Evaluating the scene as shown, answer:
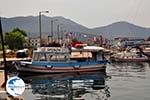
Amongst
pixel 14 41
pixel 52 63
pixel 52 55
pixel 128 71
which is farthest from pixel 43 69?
pixel 14 41

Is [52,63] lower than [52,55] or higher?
lower

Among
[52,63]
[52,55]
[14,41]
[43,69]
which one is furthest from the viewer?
[14,41]

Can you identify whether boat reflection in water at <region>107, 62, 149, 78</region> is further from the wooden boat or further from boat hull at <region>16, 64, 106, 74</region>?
boat hull at <region>16, 64, 106, 74</region>

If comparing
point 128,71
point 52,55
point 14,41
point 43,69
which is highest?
point 14,41

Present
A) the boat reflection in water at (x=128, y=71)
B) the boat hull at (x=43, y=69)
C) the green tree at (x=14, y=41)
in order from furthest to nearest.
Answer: the green tree at (x=14, y=41) < the boat reflection in water at (x=128, y=71) < the boat hull at (x=43, y=69)

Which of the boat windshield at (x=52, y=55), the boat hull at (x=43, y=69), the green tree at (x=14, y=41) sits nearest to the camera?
the boat hull at (x=43, y=69)

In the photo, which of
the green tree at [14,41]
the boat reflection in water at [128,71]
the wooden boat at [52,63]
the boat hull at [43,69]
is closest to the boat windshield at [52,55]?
the wooden boat at [52,63]

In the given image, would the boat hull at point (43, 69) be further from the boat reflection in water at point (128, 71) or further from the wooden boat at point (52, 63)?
the boat reflection in water at point (128, 71)

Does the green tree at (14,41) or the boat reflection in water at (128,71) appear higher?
the green tree at (14,41)

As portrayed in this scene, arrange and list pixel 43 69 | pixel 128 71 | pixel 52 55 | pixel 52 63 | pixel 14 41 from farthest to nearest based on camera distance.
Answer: pixel 14 41
pixel 128 71
pixel 52 55
pixel 52 63
pixel 43 69

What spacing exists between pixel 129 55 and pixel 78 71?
4086 centimetres

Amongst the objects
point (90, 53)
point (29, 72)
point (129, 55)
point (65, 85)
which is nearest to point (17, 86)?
point (65, 85)

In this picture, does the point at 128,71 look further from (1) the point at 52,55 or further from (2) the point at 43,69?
(2) the point at 43,69

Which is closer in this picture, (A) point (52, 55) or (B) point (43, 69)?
(B) point (43, 69)
